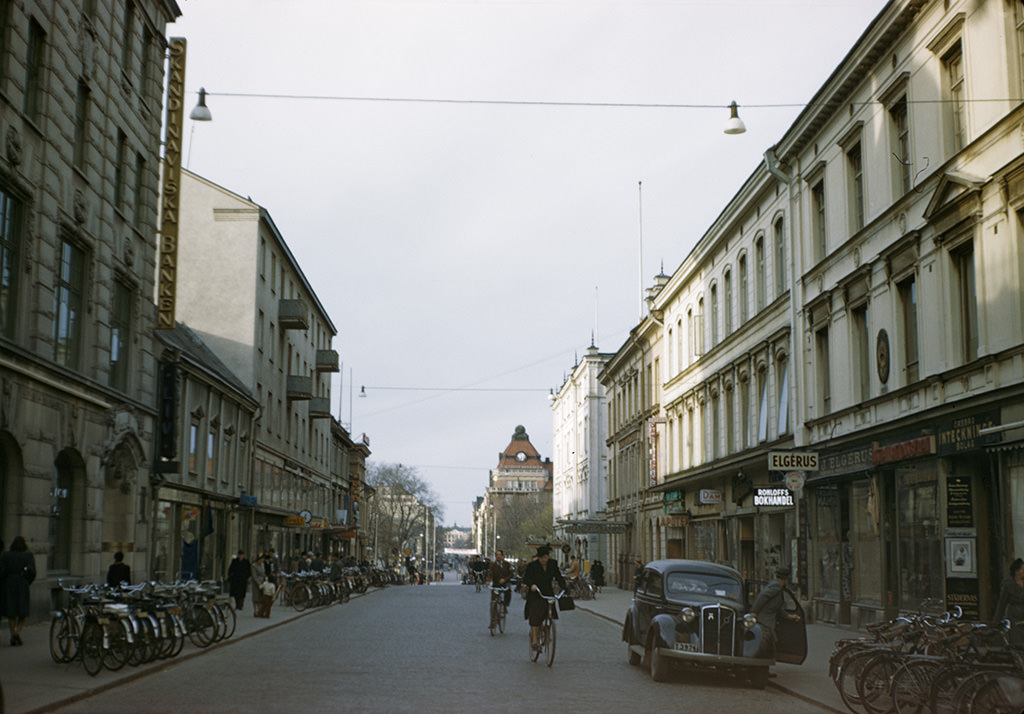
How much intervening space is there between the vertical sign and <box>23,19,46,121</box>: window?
5.53m

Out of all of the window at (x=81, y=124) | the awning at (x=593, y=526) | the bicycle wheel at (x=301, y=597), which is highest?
the window at (x=81, y=124)

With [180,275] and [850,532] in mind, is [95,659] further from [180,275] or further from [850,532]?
[180,275]

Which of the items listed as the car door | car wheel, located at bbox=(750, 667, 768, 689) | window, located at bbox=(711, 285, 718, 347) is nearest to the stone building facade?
car wheel, located at bbox=(750, 667, 768, 689)

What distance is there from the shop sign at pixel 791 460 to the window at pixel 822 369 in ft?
9.95

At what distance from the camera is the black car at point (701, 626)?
1440 centimetres

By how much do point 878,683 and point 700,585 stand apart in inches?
197

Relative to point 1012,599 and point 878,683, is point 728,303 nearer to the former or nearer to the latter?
point 1012,599

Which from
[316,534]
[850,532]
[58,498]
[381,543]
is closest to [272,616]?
[58,498]

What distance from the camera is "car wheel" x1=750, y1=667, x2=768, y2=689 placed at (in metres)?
14.5

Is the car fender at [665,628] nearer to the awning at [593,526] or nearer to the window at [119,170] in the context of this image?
the window at [119,170]

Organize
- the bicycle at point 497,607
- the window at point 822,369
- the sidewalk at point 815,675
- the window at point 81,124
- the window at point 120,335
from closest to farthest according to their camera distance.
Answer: the sidewalk at point 815,675, the bicycle at point 497,607, the window at point 81,124, the window at point 120,335, the window at point 822,369

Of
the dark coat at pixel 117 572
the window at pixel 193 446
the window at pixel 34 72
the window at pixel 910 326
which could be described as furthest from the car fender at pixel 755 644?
the window at pixel 193 446

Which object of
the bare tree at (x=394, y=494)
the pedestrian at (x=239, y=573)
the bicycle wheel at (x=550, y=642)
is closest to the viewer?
the bicycle wheel at (x=550, y=642)

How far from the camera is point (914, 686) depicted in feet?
35.0
